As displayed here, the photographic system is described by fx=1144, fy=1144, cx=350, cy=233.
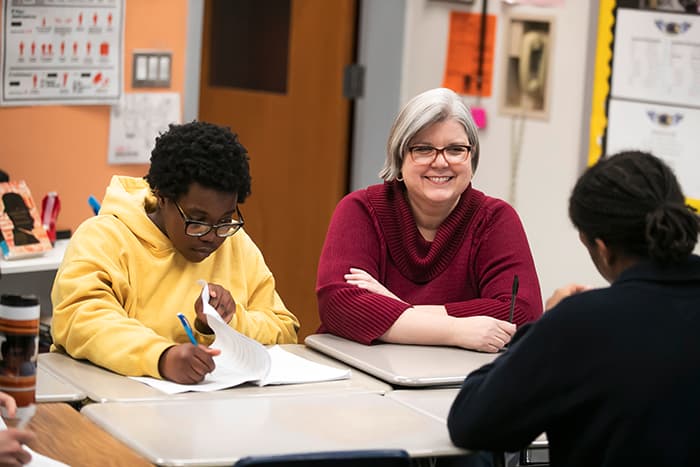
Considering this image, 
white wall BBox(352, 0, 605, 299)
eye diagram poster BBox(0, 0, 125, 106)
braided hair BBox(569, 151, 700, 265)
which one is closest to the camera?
braided hair BBox(569, 151, 700, 265)

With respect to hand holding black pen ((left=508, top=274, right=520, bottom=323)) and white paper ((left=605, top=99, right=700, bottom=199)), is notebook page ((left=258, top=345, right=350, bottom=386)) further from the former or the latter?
white paper ((left=605, top=99, right=700, bottom=199))

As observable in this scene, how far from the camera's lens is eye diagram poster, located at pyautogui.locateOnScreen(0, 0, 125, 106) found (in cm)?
408

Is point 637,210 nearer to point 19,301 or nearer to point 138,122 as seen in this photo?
point 19,301

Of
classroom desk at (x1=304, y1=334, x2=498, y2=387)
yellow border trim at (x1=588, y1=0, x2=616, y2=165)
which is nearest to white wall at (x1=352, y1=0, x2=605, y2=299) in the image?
yellow border trim at (x1=588, y1=0, x2=616, y2=165)

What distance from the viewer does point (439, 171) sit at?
9.71ft

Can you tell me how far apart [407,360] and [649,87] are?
6.63ft

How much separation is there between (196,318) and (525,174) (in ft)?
7.57

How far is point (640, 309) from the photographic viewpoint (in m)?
1.89

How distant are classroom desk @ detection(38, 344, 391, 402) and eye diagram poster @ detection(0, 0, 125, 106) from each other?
179cm

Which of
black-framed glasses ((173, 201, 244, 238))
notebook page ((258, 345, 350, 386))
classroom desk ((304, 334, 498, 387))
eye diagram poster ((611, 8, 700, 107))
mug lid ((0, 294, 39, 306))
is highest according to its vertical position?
eye diagram poster ((611, 8, 700, 107))

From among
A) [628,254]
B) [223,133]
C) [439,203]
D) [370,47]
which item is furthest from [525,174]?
[628,254]

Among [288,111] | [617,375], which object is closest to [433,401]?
[617,375]

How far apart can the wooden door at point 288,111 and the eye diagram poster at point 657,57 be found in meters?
1.31

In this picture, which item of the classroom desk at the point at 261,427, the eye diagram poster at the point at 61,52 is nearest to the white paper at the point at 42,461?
the classroom desk at the point at 261,427
